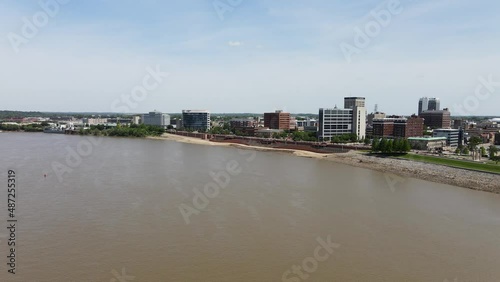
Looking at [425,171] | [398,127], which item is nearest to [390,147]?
[425,171]

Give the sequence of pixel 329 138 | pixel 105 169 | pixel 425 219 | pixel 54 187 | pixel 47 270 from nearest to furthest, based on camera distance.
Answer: pixel 47 270, pixel 425 219, pixel 54 187, pixel 105 169, pixel 329 138

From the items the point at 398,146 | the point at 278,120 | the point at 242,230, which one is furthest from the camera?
the point at 278,120

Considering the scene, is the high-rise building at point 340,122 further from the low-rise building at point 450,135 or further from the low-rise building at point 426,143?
the low-rise building at point 426,143

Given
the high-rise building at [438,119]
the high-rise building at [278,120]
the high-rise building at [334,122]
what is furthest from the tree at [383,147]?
the high-rise building at [438,119]

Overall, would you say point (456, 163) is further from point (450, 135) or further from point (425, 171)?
point (450, 135)

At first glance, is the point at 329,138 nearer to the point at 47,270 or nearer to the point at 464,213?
the point at 464,213

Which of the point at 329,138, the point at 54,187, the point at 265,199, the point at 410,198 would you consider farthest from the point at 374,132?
the point at 54,187

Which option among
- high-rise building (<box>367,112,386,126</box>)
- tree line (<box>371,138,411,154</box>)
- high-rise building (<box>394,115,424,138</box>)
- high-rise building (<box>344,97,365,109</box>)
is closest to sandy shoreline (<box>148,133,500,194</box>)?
tree line (<box>371,138,411,154</box>)
